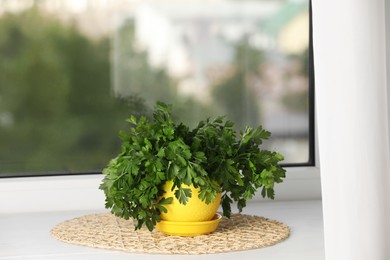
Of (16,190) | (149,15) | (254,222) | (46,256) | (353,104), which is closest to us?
(353,104)

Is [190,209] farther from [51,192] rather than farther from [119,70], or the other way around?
[119,70]

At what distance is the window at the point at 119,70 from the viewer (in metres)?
2.46

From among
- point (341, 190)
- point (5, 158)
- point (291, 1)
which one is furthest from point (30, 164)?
point (341, 190)

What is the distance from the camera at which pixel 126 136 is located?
1859mm

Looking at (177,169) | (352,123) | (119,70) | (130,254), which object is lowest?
(130,254)

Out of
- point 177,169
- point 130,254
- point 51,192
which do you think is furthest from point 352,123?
point 51,192

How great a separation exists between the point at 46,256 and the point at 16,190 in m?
0.64

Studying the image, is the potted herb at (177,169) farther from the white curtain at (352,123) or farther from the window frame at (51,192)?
the window frame at (51,192)

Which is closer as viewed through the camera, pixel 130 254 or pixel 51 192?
pixel 130 254

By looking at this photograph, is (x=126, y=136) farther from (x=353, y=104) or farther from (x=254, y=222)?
(x=353, y=104)

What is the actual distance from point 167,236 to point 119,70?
0.79 metres

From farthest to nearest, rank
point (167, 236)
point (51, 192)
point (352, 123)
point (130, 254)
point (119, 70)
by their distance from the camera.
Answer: point (119, 70) → point (51, 192) → point (167, 236) → point (130, 254) → point (352, 123)

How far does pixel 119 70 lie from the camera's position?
99.0 inches

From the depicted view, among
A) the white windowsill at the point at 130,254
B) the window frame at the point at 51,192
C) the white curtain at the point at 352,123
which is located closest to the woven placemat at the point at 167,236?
the white windowsill at the point at 130,254
